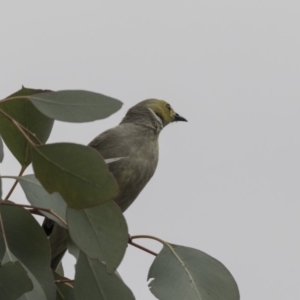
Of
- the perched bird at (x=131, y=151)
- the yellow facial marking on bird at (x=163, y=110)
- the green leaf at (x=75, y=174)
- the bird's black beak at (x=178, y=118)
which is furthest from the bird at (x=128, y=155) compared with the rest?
A: the green leaf at (x=75, y=174)

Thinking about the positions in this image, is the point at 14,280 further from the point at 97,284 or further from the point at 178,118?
the point at 178,118

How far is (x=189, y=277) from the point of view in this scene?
2.39 m

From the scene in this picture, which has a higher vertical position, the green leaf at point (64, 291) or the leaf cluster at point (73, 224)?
the leaf cluster at point (73, 224)

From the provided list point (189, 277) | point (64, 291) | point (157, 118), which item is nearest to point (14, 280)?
point (64, 291)

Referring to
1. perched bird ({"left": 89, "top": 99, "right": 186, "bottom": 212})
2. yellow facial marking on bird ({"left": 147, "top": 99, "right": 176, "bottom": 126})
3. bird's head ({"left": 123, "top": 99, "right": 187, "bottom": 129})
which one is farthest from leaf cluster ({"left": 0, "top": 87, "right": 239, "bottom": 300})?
yellow facial marking on bird ({"left": 147, "top": 99, "right": 176, "bottom": 126})

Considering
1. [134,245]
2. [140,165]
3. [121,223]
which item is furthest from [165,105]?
[121,223]

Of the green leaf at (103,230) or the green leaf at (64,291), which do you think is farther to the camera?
the green leaf at (64,291)

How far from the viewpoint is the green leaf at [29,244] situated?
7.14 ft

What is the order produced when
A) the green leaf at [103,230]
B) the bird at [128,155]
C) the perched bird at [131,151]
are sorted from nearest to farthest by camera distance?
the green leaf at [103,230] → the bird at [128,155] → the perched bird at [131,151]

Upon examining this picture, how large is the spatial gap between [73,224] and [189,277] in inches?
18.9

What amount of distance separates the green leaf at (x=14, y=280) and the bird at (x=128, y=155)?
5.15 ft

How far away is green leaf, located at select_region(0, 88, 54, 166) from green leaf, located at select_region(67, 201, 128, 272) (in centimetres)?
32

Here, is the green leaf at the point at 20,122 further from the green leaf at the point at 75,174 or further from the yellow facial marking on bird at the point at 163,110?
the yellow facial marking on bird at the point at 163,110

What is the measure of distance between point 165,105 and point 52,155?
320cm
